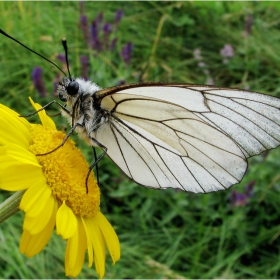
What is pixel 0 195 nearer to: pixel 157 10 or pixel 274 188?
pixel 274 188

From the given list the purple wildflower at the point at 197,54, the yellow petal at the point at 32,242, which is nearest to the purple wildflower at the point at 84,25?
the purple wildflower at the point at 197,54

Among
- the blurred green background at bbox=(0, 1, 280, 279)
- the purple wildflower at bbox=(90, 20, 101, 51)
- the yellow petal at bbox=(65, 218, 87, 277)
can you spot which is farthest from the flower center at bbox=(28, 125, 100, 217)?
the purple wildflower at bbox=(90, 20, 101, 51)

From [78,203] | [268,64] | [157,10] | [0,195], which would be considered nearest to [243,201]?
[0,195]

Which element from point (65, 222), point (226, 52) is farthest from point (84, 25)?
point (65, 222)

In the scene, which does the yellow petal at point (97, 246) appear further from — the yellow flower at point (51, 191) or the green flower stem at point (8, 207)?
the green flower stem at point (8, 207)

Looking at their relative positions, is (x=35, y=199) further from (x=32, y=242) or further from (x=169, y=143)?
(x=169, y=143)

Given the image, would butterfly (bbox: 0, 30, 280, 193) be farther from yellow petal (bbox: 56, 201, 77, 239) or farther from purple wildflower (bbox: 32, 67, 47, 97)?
purple wildflower (bbox: 32, 67, 47, 97)

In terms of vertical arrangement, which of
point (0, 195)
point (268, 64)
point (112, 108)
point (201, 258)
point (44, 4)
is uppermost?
point (44, 4)
